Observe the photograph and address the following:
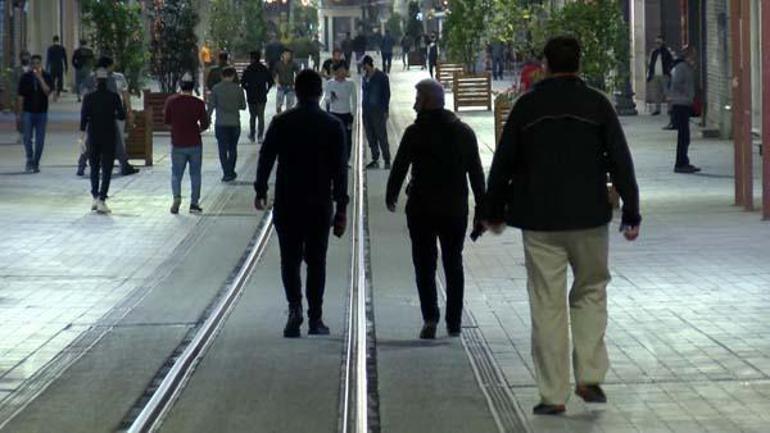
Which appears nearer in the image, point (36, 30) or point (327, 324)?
point (327, 324)

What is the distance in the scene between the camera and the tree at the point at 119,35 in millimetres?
40750

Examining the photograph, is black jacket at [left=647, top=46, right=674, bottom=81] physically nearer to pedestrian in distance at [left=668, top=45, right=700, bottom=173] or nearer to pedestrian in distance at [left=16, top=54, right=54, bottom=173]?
pedestrian in distance at [left=668, top=45, right=700, bottom=173]

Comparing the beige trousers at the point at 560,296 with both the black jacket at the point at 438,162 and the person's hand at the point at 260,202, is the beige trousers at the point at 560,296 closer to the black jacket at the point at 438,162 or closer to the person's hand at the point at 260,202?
the black jacket at the point at 438,162

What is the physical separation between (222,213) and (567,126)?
15.3 m

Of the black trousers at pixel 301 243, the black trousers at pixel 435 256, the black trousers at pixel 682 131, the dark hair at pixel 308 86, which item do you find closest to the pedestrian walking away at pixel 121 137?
the black trousers at pixel 682 131

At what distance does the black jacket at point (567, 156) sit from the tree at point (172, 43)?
34537 mm

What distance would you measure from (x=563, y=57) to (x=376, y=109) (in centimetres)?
2175

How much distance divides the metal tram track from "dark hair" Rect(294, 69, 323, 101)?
171 cm

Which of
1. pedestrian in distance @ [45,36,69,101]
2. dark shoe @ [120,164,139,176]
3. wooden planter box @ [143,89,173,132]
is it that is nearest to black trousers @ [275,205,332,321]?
dark shoe @ [120,164,139,176]

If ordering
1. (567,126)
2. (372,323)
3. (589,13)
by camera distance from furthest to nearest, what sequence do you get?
(589,13) → (372,323) → (567,126)

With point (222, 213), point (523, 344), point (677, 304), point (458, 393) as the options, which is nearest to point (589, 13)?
point (222, 213)

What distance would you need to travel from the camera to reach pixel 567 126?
434 inches

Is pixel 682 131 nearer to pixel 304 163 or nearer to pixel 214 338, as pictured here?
pixel 304 163

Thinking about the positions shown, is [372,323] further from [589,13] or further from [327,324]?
[589,13]
